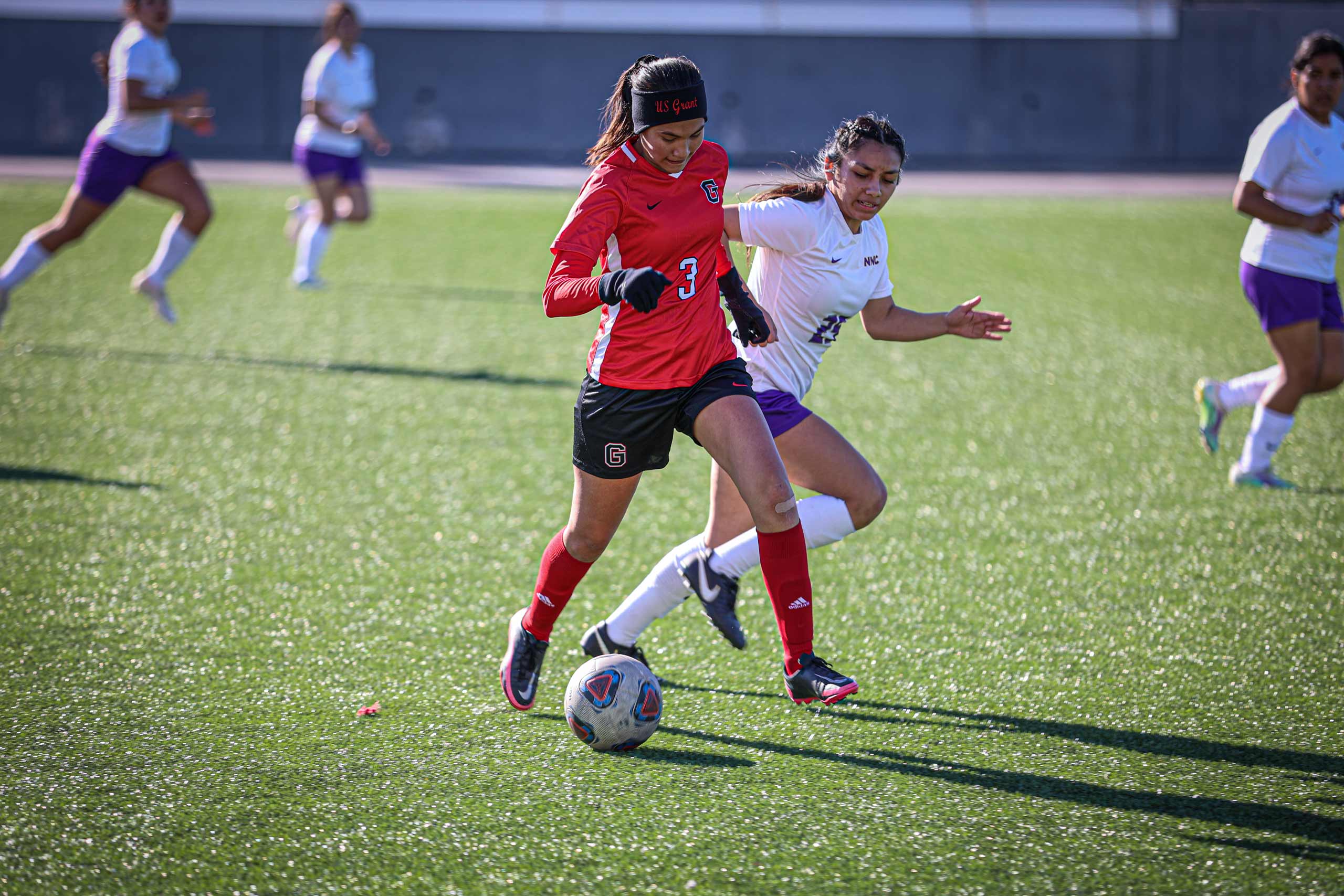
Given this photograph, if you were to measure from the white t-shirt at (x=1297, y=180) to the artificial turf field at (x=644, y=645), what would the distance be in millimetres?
1186

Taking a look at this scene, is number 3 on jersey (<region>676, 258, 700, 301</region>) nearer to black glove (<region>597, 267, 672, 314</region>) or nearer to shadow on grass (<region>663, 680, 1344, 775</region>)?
black glove (<region>597, 267, 672, 314</region>)

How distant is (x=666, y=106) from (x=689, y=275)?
49 centimetres

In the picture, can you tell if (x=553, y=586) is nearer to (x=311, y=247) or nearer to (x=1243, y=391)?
(x=1243, y=391)

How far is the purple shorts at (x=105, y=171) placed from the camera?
8.51 metres

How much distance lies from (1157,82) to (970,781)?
2991cm

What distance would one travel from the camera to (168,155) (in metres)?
8.88

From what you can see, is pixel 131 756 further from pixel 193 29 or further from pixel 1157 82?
pixel 1157 82

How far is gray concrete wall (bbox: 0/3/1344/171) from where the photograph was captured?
94.6 ft

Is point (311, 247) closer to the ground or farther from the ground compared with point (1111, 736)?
farther from the ground

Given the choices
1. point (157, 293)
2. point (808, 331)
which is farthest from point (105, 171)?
point (808, 331)

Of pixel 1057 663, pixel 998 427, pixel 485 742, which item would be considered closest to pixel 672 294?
pixel 485 742

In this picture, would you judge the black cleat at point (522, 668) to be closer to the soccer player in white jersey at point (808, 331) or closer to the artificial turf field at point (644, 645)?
the artificial turf field at point (644, 645)

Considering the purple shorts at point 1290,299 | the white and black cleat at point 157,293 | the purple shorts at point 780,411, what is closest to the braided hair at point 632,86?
the purple shorts at point 780,411

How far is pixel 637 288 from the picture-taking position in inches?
125
